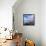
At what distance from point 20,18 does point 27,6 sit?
0.73 metres

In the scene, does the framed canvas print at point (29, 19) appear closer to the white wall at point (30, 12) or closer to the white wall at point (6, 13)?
the white wall at point (30, 12)

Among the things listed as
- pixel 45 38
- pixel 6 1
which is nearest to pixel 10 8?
pixel 6 1

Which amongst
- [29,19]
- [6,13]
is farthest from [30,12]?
[6,13]

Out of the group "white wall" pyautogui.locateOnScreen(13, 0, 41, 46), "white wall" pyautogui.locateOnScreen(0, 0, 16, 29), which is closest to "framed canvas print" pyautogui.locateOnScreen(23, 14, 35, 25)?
"white wall" pyautogui.locateOnScreen(13, 0, 41, 46)

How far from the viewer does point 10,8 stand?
15.5 feet

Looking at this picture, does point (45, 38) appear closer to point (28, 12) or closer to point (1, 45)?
point (28, 12)

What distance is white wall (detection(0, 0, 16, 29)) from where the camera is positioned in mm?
4715

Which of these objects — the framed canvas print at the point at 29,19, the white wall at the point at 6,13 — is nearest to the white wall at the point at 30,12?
the framed canvas print at the point at 29,19

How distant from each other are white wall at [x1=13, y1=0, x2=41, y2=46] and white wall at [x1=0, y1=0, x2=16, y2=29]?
1.49m

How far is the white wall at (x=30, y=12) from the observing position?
6.27 meters

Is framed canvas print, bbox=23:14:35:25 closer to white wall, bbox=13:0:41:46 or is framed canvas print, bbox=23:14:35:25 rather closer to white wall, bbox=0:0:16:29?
white wall, bbox=13:0:41:46

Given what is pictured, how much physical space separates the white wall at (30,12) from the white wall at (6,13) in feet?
4.90

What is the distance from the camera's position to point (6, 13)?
4.75 meters

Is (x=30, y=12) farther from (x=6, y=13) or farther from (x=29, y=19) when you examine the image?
(x=6, y=13)
